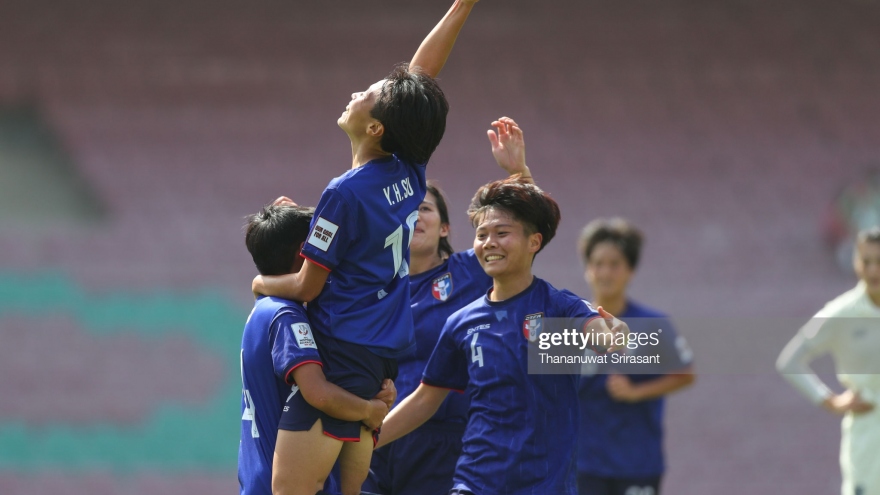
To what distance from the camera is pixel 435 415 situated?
351 cm

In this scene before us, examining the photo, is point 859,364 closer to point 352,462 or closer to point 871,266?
point 871,266

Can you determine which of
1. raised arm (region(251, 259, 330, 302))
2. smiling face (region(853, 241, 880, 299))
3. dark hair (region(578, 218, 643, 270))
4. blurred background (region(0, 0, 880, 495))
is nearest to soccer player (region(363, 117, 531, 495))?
raised arm (region(251, 259, 330, 302))

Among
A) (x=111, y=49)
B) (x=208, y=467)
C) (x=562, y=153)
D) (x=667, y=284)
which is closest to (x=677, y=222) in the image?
(x=667, y=284)

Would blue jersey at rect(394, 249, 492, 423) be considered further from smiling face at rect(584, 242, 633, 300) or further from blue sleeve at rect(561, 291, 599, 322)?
smiling face at rect(584, 242, 633, 300)

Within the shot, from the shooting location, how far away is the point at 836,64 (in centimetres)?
926

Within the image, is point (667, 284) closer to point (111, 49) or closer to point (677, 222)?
point (677, 222)

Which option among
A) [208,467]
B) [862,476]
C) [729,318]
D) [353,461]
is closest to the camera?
[353,461]

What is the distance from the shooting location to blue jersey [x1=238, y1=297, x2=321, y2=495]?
8.75ft

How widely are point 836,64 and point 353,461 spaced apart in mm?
7864

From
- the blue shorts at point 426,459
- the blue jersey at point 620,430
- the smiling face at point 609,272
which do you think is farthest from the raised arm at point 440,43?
the smiling face at point 609,272

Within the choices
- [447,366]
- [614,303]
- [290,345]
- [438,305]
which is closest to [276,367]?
[290,345]

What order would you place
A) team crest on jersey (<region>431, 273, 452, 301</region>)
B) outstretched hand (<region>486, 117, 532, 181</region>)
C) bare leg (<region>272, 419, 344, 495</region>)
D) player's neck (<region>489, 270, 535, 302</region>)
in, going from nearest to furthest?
1. bare leg (<region>272, 419, 344, 495</region>)
2. player's neck (<region>489, 270, 535, 302</region>)
3. outstretched hand (<region>486, 117, 532, 181</region>)
4. team crest on jersey (<region>431, 273, 452, 301</region>)

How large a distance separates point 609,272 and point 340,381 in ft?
10.3

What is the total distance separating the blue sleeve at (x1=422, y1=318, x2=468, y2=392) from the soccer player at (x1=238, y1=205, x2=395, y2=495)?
0.43 m
